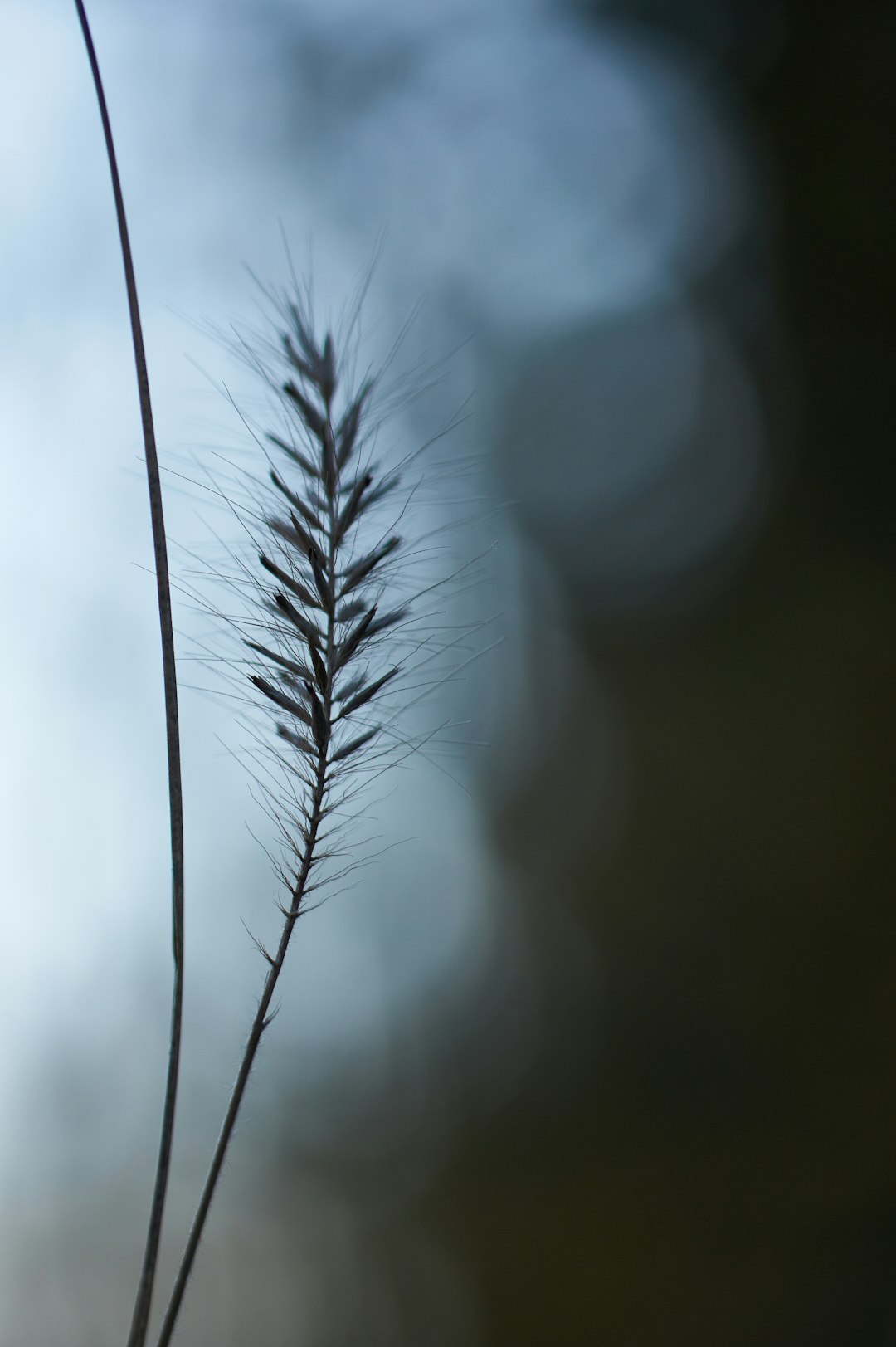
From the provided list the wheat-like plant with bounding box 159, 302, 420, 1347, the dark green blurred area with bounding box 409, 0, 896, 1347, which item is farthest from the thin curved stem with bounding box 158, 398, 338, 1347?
Answer: the dark green blurred area with bounding box 409, 0, 896, 1347

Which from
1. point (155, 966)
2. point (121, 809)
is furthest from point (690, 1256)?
point (121, 809)

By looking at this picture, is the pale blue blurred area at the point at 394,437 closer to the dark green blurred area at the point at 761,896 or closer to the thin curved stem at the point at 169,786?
the dark green blurred area at the point at 761,896

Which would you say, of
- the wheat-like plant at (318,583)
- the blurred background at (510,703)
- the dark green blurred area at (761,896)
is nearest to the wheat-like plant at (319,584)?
the wheat-like plant at (318,583)

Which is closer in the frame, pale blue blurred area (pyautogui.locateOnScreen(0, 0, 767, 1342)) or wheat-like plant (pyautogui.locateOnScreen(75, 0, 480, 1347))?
wheat-like plant (pyautogui.locateOnScreen(75, 0, 480, 1347))

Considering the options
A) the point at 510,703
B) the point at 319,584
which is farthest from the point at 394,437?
the point at 319,584

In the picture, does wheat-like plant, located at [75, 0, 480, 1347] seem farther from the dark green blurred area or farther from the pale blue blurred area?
the dark green blurred area

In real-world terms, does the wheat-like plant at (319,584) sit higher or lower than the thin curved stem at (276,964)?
higher
